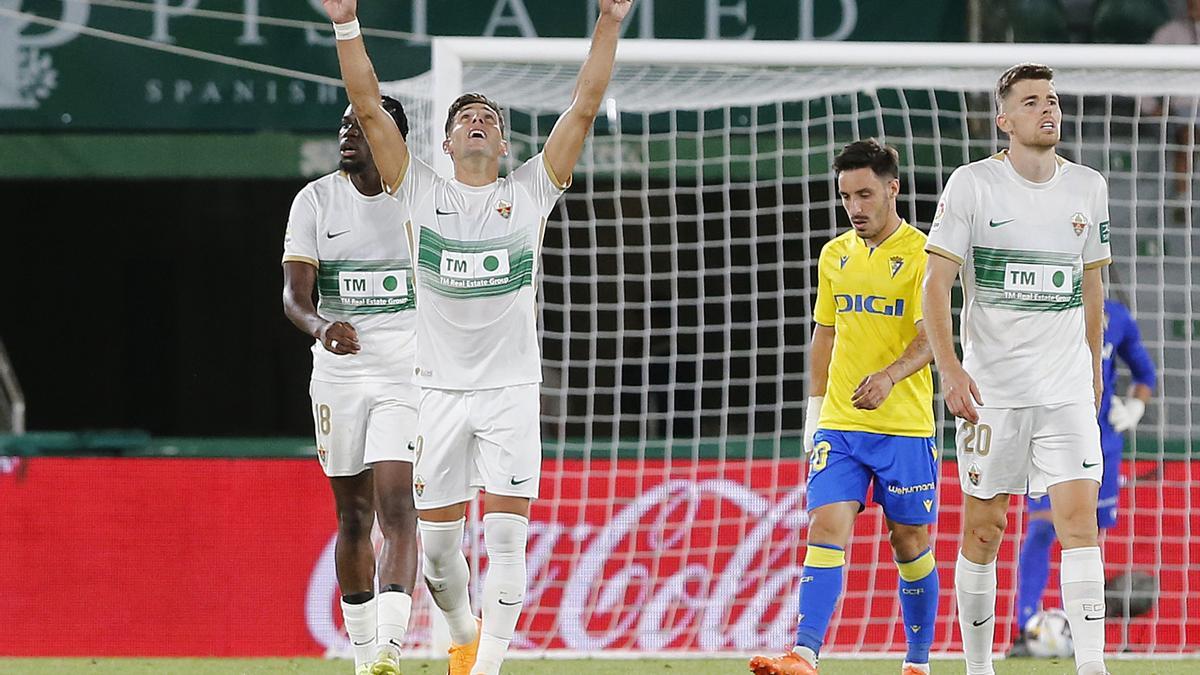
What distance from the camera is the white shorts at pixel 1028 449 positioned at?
5898 millimetres

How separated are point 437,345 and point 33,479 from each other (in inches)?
161

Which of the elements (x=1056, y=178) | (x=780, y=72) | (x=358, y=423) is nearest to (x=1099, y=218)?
(x=1056, y=178)

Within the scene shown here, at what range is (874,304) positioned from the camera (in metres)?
6.52

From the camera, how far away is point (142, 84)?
44.0ft

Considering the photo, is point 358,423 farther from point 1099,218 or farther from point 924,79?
point 924,79

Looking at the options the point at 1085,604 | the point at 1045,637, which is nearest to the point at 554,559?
the point at 1045,637

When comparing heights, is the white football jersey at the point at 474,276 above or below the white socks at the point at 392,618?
above

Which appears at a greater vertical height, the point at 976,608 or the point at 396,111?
the point at 396,111

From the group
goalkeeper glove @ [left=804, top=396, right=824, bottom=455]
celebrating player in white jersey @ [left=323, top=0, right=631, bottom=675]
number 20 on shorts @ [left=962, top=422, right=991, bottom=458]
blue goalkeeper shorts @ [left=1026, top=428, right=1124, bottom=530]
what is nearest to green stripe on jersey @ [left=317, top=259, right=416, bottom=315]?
celebrating player in white jersey @ [left=323, top=0, right=631, bottom=675]

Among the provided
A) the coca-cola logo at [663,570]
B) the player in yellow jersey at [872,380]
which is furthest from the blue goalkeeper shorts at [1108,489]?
the player in yellow jersey at [872,380]

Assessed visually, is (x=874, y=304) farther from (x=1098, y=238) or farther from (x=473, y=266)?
(x=473, y=266)

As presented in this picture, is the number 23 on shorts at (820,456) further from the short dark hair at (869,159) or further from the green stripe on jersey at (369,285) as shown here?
the green stripe on jersey at (369,285)

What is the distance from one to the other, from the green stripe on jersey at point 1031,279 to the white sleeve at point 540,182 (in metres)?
1.46

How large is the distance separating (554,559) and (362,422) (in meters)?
2.55
